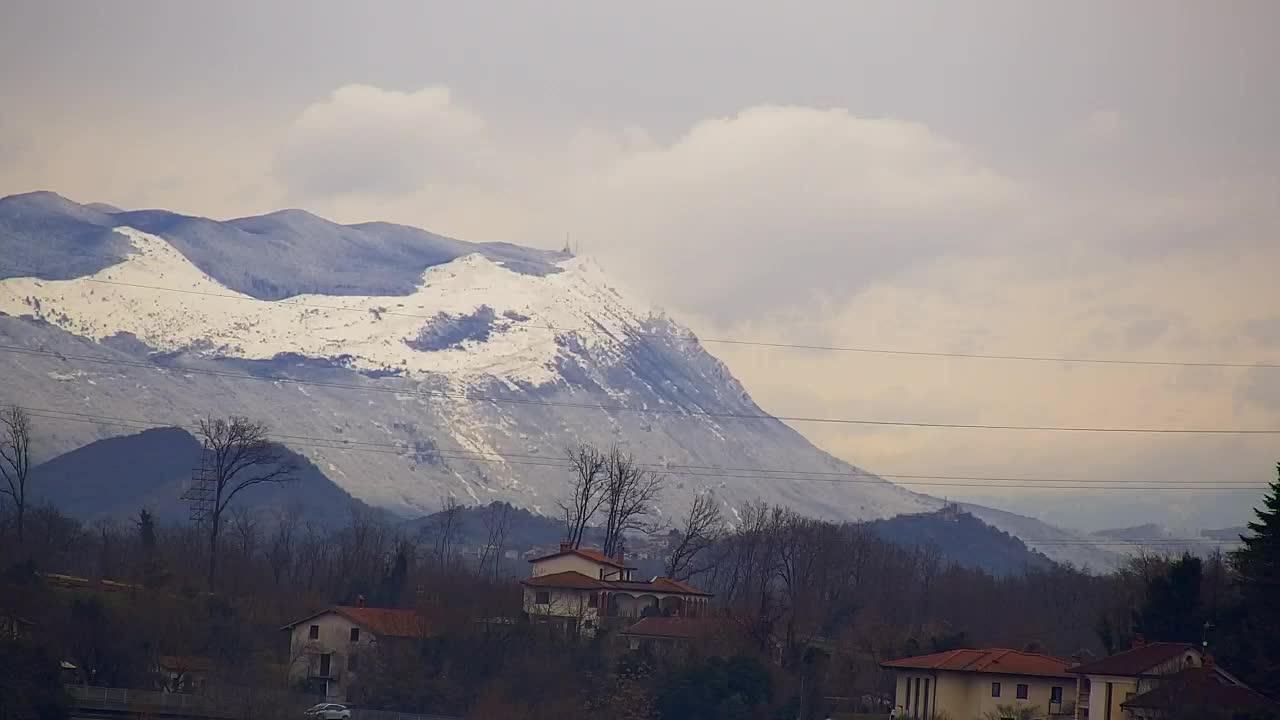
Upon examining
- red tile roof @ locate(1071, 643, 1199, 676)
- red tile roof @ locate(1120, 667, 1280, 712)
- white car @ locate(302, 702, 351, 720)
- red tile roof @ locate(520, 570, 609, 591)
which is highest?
red tile roof @ locate(520, 570, 609, 591)

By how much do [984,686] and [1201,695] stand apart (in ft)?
48.4

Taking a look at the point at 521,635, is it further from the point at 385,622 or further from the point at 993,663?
the point at 993,663

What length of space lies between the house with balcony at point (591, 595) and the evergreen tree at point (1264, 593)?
128 ft

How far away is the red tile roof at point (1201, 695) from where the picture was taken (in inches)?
2499

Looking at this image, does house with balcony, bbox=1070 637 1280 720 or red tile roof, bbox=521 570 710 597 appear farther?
red tile roof, bbox=521 570 710 597

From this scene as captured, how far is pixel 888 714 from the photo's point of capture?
8394 cm

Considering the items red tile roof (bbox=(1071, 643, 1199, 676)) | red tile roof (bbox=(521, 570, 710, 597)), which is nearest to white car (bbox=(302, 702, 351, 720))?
red tile roof (bbox=(521, 570, 710, 597))

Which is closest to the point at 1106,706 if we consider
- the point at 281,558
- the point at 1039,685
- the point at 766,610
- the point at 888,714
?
the point at 1039,685

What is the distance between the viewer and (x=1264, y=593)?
7156cm

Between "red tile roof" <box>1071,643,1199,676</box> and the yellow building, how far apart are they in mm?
4207

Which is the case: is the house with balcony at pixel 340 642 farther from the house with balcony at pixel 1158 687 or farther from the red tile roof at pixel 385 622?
the house with balcony at pixel 1158 687

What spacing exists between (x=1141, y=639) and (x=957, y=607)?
2760 inches

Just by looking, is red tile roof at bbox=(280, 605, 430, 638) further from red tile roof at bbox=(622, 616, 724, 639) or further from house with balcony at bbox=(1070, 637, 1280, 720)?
house with balcony at bbox=(1070, 637, 1280, 720)

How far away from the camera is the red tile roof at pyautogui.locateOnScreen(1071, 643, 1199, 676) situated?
224 ft
